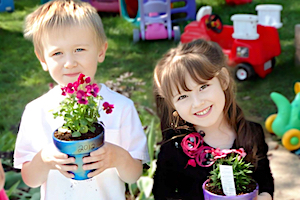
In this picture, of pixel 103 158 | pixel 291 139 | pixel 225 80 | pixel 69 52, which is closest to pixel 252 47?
pixel 291 139

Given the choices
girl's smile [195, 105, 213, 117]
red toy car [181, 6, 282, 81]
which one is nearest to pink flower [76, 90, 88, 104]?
girl's smile [195, 105, 213, 117]

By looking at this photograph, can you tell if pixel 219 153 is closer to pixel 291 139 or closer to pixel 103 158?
pixel 103 158

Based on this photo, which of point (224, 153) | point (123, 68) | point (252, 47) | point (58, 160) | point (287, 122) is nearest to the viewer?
point (58, 160)

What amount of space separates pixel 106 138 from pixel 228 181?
573 mm

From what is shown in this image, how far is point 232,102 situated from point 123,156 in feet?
1.88

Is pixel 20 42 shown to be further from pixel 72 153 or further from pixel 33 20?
pixel 72 153

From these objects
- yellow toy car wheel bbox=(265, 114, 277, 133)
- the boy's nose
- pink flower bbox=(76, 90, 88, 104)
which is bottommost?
yellow toy car wheel bbox=(265, 114, 277, 133)

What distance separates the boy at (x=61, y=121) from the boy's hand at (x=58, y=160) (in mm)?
12

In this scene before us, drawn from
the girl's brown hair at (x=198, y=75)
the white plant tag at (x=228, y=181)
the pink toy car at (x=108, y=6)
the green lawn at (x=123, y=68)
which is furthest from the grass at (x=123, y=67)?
the white plant tag at (x=228, y=181)

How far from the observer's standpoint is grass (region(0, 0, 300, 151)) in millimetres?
4910

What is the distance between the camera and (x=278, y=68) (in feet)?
18.5

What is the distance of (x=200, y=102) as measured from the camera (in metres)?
1.89

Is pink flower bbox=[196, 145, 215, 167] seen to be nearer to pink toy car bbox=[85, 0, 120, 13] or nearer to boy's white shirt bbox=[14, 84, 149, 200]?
boy's white shirt bbox=[14, 84, 149, 200]

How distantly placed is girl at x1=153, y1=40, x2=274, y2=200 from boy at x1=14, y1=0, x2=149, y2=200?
0.17 meters
